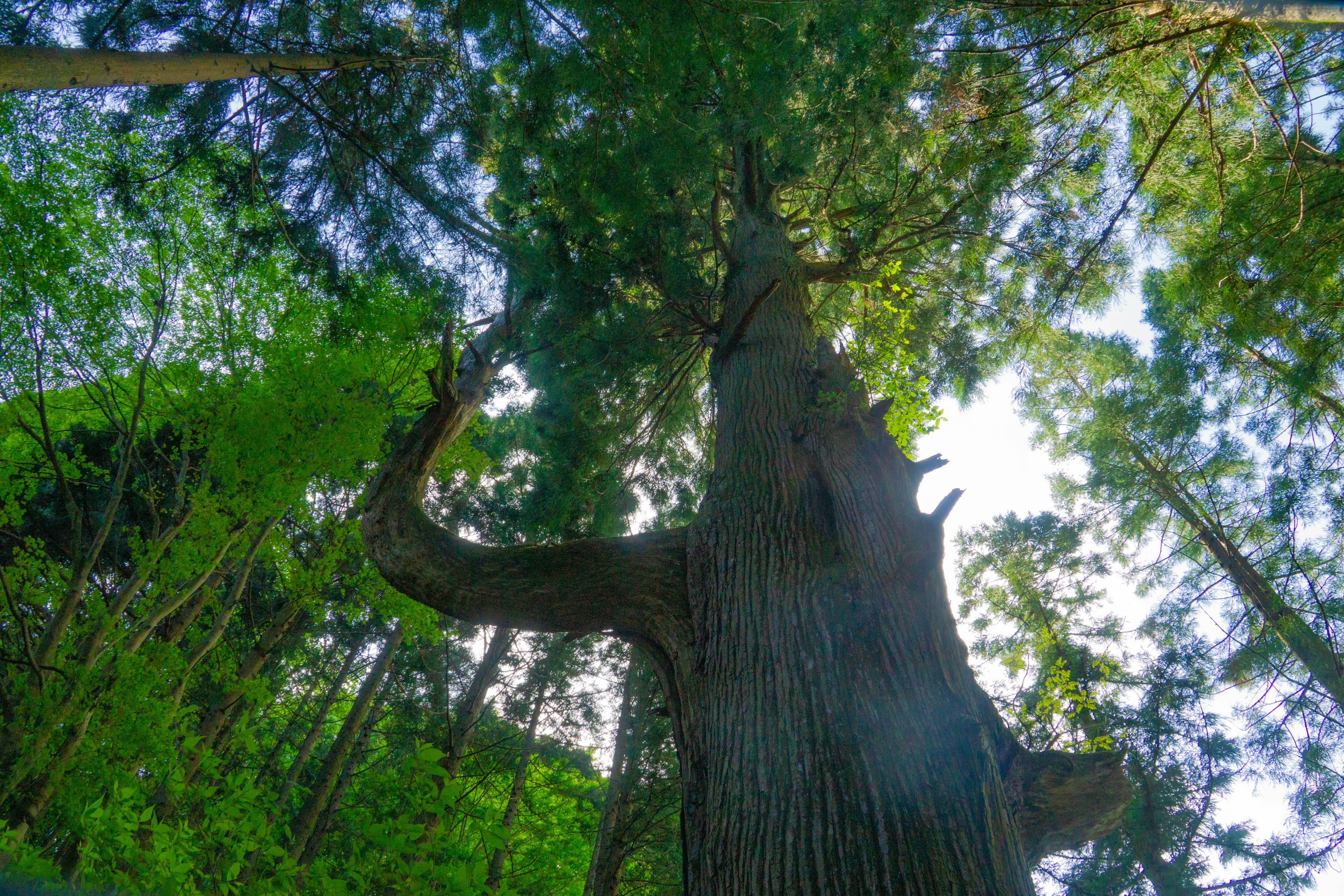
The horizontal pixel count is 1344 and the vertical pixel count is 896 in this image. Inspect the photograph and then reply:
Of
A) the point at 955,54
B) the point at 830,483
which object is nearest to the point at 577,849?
the point at 830,483

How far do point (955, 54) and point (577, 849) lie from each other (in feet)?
38.9

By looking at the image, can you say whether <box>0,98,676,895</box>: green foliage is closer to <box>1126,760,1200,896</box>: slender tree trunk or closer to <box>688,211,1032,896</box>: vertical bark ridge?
<box>688,211,1032,896</box>: vertical bark ridge

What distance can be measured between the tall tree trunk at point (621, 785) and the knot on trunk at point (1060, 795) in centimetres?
348

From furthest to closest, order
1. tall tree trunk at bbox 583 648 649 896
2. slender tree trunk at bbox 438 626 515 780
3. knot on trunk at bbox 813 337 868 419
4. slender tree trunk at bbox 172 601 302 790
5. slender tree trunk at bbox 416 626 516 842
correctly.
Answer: slender tree trunk at bbox 438 626 515 780, slender tree trunk at bbox 416 626 516 842, slender tree trunk at bbox 172 601 302 790, tall tree trunk at bbox 583 648 649 896, knot on trunk at bbox 813 337 868 419

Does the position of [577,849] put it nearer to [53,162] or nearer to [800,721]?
[800,721]

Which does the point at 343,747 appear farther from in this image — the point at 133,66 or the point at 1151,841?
the point at 1151,841

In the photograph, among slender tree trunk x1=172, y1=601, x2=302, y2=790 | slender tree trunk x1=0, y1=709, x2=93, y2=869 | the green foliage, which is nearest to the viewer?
the green foliage

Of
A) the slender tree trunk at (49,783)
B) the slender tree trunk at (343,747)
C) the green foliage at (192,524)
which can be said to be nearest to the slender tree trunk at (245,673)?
the green foliage at (192,524)

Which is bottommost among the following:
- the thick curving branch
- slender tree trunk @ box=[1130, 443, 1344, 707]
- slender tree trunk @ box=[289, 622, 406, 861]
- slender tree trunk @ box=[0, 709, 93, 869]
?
slender tree trunk @ box=[0, 709, 93, 869]

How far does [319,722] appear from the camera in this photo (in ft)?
29.7

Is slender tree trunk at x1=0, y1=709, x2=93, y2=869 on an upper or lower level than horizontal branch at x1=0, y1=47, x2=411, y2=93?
lower

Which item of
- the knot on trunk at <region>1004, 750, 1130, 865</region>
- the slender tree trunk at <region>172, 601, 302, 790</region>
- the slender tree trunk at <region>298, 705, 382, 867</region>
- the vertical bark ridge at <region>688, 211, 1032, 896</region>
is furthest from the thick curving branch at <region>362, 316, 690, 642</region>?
the slender tree trunk at <region>298, 705, 382, 867</region>

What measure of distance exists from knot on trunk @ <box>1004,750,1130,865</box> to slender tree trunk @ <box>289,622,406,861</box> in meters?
7.17

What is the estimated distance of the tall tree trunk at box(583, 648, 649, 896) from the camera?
526cm
